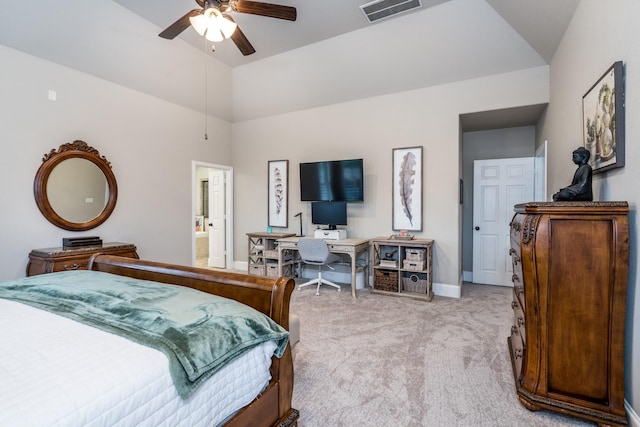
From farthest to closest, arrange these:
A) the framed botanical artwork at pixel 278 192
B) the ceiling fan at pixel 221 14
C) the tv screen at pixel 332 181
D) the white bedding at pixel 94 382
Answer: the framed botanical artwork at pixel 278 192
the tv screen at pixel 332 181
the ceiling fan at pixel 221 14
the white bedding at pixel 94 382

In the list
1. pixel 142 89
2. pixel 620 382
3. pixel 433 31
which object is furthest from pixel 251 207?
pixel 620 382

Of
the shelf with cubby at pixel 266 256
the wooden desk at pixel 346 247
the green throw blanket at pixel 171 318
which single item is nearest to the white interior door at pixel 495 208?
the wooden desk at pixel 346 247

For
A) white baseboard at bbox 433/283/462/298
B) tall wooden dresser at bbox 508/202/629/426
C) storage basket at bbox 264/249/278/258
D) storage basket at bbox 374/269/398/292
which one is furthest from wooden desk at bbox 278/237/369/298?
tall wooden dresser at bbox 508/202/629/426

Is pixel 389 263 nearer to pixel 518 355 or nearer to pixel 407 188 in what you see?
pixel 407 188

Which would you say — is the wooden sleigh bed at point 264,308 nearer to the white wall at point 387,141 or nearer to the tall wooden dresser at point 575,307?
the tall wooden dresser at point 575,307

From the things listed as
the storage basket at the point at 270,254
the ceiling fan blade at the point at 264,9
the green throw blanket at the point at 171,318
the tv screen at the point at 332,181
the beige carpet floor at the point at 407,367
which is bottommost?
the beige carpet floor at the point at 407,367

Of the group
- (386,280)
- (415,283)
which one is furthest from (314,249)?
(415,283)

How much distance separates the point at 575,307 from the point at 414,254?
2.45 meters

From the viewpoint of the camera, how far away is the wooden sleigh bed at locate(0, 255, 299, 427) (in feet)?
4.57

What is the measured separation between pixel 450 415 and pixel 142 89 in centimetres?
501

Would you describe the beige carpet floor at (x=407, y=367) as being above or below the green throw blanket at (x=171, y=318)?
below

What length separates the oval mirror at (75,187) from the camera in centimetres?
347

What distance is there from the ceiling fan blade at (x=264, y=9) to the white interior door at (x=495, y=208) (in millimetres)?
3750

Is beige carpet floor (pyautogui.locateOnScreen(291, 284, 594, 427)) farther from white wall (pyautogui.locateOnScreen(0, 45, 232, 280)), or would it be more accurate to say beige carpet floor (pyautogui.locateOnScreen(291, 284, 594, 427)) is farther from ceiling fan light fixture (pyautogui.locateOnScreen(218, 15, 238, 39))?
ceiling fan light fixture (pyautogui.locateOnScreen(218, 15, 238, 39))
